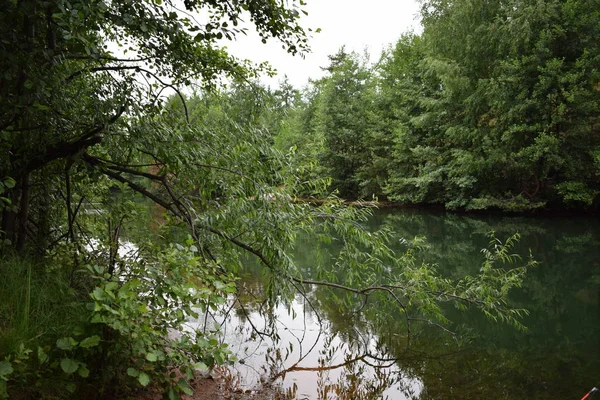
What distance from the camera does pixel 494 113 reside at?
21609 mm

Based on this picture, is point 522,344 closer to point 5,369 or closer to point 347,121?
point 5,369

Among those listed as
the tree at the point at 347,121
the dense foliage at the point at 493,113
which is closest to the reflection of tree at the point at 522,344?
the dense foliage at the point at 493,113

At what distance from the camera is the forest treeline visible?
58.5 ft

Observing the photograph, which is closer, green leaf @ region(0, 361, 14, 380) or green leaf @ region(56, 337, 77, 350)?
green leaf @ region(0, 361, 14, 380)

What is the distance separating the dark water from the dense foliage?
26.4ft

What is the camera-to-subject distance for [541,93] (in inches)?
719

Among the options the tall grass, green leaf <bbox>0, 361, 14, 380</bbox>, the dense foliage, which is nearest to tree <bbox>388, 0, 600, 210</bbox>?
the dense foliage

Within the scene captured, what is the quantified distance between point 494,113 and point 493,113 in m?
0.10

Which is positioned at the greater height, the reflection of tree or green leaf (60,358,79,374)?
the reflection of tree

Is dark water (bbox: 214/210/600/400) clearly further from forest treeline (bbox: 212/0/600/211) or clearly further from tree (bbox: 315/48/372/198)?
tree (bbox: 315/48/372/198)

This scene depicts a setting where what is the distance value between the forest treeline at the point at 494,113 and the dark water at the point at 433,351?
7.27 meters

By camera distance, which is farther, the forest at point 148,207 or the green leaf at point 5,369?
the forest at point 148,207

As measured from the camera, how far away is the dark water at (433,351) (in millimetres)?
4844

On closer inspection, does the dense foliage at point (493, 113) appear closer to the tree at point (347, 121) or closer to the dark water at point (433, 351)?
the tree at point (347, 121)
